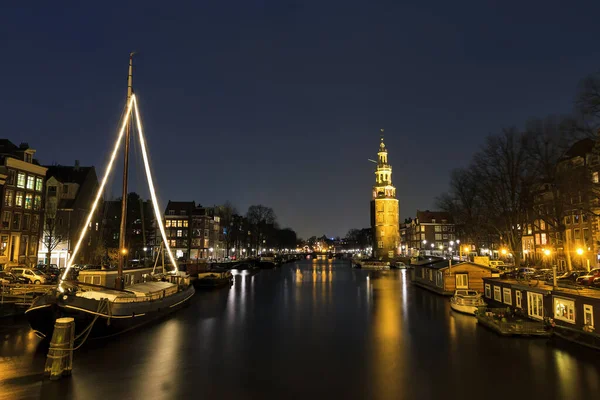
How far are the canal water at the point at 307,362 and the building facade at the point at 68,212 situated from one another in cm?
3857

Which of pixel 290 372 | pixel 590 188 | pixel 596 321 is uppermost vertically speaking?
pixel 590 188

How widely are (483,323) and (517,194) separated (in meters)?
30.1

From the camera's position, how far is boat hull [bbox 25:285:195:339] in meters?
24.3

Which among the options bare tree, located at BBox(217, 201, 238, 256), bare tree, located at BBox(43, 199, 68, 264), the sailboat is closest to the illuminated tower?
bare tree, located at BBox(217, 201, 238, 256)

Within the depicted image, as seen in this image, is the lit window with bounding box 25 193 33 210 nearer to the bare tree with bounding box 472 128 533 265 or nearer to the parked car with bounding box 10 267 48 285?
the parked car with bounding box 10 267 48 285

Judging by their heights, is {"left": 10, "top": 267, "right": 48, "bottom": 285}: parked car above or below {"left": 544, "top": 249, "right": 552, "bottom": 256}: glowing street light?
below

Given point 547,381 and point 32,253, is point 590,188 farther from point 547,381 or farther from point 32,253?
point 32,253

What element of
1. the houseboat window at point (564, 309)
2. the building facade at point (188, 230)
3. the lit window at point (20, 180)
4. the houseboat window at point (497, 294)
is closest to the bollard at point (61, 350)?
the houseboat window at point (564, 309)

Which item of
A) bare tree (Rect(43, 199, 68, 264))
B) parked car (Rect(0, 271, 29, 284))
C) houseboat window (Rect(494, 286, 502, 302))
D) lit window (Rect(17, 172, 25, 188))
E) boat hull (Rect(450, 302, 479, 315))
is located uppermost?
lit window (Rect(17, 172, 25, 188))

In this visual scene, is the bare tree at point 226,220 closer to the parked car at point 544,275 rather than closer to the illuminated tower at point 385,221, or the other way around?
the illuminated tower at point 385,221

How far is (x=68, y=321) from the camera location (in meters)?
18.8

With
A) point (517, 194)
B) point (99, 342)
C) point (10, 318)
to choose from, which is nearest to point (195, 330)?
point (99, 342)

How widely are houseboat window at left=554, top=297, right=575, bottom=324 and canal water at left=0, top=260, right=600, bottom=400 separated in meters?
2.00

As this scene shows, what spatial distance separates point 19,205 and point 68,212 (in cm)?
1504
